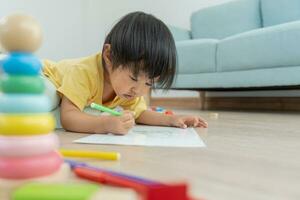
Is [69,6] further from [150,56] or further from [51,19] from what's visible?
[150,56]

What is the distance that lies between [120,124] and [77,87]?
178mm

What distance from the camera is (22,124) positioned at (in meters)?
0.34

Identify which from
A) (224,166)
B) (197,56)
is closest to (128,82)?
(224,166)

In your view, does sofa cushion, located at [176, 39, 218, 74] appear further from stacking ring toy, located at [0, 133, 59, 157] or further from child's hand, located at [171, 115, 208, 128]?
stacking ring toy, located at [0, 133, 59, 157]

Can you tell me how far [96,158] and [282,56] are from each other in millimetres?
1307

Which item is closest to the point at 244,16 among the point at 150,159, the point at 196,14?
the point at 196,14

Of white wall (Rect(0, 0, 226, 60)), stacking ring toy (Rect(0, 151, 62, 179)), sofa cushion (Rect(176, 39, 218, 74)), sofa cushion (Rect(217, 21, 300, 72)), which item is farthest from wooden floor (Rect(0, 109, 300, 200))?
white wall (Rect(0, 0, 226, 60))

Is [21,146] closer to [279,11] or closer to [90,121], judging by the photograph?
[90,121]

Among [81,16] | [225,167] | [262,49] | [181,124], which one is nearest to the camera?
[225,167]

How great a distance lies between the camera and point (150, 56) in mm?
787

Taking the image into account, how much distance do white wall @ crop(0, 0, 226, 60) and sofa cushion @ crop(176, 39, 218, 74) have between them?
2.43ft

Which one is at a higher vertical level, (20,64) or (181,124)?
(20,64)

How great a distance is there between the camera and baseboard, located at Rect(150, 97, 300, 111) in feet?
6.82

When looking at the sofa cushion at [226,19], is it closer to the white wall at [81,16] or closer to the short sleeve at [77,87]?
the white wall at [81,16]
